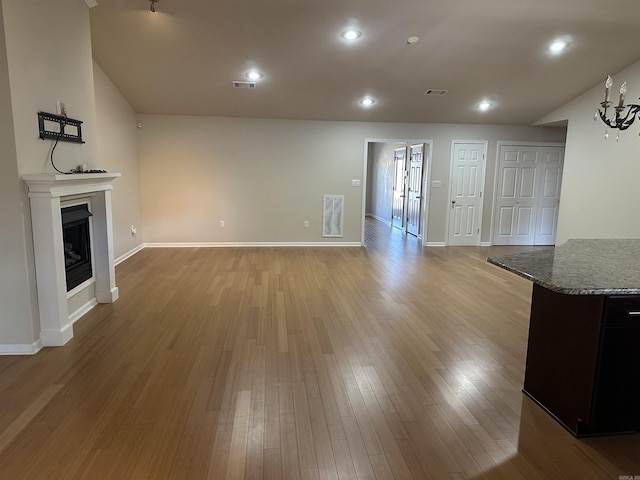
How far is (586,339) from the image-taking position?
211 cm

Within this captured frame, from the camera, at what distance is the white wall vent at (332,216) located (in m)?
7.76

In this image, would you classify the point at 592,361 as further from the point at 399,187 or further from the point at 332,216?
the point at 399,187

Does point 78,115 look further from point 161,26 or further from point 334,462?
point 334,462

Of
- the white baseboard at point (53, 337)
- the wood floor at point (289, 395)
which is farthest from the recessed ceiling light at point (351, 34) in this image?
the white baseboard at point (53, 337)

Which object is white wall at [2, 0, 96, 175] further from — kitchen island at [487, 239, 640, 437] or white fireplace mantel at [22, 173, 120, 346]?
kitchen island at [487, 239, 640, 437]

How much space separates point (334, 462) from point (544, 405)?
1.39m

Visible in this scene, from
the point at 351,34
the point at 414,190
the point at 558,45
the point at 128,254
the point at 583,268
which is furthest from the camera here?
the point at 414,190

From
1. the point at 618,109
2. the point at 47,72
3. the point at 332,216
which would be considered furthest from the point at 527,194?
the point at 47,72

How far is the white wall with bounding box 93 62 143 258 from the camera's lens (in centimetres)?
557

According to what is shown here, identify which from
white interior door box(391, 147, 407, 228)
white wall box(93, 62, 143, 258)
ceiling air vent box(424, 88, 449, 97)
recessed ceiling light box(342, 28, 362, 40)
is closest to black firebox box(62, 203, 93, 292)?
white wall box(93, 62, 143, 258)

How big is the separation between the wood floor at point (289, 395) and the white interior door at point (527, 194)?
3.90 m

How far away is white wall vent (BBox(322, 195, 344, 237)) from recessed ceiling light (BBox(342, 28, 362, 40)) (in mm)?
3434

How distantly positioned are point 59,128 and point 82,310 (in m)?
1.73

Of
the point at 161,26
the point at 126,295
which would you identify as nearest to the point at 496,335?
the point at 126,295
